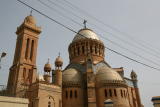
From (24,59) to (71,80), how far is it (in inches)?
394

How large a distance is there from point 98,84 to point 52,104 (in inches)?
321

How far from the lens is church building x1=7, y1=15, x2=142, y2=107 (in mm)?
27000

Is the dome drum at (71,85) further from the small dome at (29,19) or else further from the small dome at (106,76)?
the small dome at (29,19)

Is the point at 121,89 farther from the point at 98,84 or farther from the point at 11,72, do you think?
the point at 11,72

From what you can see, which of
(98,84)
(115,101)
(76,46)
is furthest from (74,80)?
(76,46)

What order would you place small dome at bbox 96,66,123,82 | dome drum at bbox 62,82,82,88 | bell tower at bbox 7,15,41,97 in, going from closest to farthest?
small dome at bbox 96,66,123,82 < dome drum at bbox 62,82,82,88 < bell tower at bbox 7,15,41,97

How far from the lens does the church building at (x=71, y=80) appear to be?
27000 mm

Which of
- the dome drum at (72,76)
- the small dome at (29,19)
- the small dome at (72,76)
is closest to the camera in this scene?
the dome drum at (72,76)

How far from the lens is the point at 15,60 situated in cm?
3397

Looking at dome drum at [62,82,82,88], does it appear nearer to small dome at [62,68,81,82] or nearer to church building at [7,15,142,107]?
church building at [7,15,142,107]

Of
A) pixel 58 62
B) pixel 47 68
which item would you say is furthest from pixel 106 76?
pixel 47 68

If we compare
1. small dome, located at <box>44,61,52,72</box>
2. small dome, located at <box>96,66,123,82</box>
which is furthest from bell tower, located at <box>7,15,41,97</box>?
small dome, located at <box>96,66,123,82</box>

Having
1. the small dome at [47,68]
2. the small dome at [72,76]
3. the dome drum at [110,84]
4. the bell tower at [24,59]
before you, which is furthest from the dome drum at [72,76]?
the bell tower at [24,59]

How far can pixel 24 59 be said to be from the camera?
1282 inches
